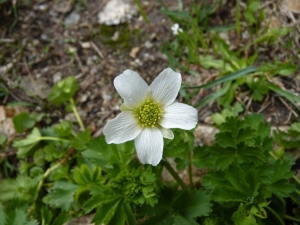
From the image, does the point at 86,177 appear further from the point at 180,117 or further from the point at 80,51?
the point at 80,51

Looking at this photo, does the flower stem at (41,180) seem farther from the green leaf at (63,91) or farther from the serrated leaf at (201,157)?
the serrated leaf at (201,157)

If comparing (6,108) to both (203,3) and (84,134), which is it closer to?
(84,134)

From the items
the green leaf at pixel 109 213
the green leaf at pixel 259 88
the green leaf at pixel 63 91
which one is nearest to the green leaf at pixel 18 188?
the green leaf at pixel 63 91

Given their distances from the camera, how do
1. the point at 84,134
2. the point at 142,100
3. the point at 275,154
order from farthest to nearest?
the point at 84,134, the point at 275,154, the point at 142,100

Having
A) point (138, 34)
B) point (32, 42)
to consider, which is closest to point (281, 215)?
point (138, 34)

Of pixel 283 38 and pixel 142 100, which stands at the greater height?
pixel 142 100

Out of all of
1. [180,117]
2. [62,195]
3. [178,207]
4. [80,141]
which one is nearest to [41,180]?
[62,195]
